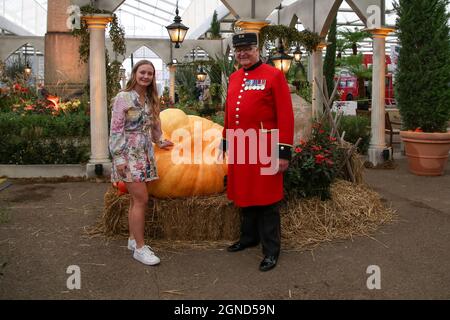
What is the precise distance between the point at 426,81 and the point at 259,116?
5.14 m

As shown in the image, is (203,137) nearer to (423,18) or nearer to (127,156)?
(127,156)

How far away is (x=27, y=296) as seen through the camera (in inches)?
109

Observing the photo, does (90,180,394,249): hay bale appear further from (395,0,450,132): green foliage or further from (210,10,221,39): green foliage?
(210,10,221,39): green foliage

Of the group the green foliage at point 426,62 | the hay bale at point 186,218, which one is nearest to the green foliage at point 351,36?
the green foliage at point 426,62

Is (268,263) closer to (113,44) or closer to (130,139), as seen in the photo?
(130,139)

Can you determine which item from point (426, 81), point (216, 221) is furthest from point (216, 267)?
point (426, 81)

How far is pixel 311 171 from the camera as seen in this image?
4086mm

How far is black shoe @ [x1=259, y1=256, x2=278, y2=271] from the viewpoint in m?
3.21

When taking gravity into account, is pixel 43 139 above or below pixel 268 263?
above

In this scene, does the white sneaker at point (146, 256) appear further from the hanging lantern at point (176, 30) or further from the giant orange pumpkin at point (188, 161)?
the hanging lantern at point (176, 30)

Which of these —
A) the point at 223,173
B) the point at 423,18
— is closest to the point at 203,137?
the point at 223,173

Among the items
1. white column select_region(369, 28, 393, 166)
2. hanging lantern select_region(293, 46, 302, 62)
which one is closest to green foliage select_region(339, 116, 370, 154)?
white column select_region(369, 28, 393, 166)

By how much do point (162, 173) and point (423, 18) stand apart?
5.66 metres

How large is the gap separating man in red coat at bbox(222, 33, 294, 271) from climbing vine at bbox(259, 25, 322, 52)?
200 inches
